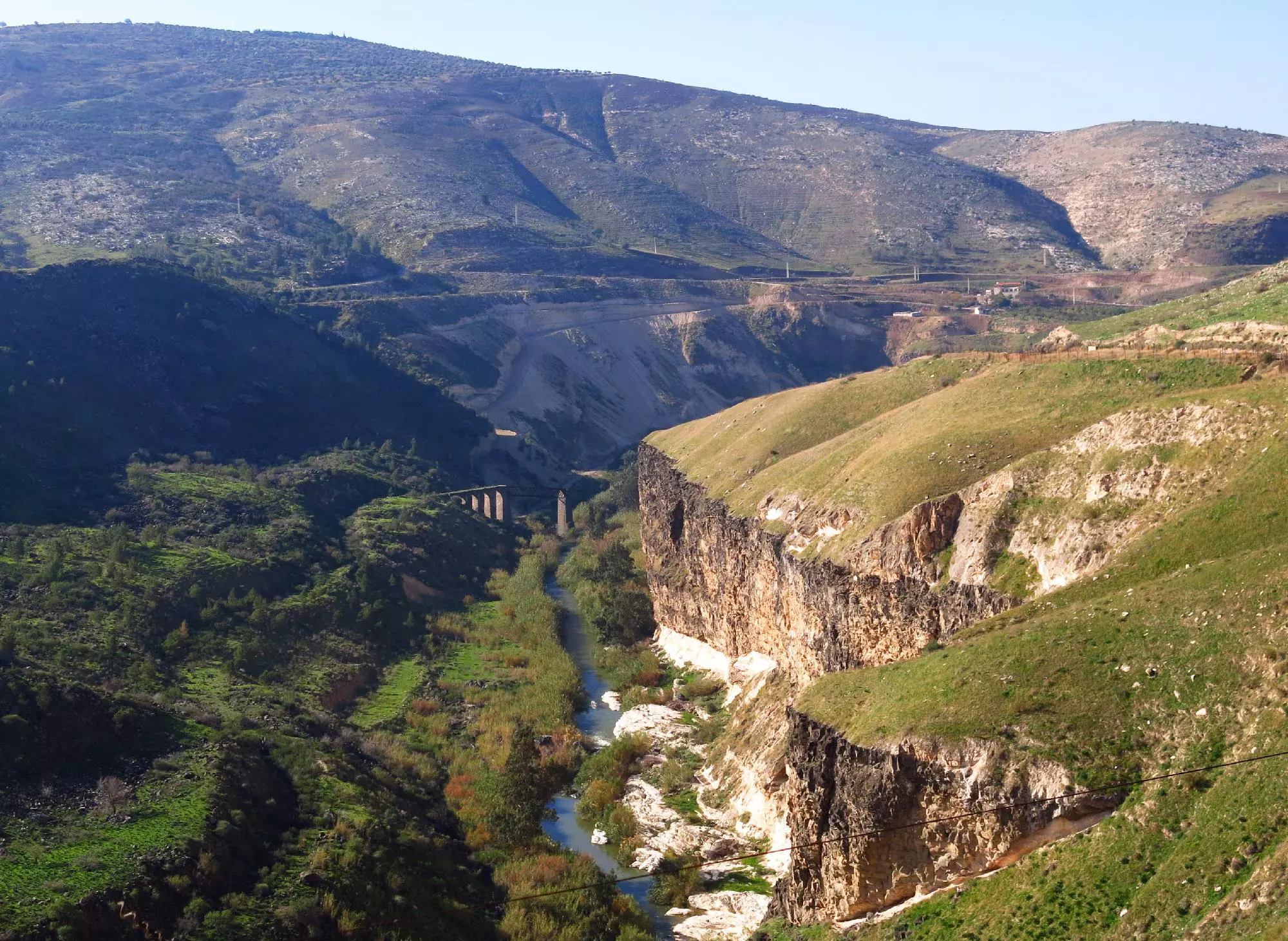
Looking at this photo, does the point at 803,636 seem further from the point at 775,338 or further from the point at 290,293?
the point at 775,338

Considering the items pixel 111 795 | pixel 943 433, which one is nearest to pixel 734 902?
pixel 943 433

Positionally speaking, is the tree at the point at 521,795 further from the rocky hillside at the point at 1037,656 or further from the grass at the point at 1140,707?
the grass at the point at 1140,707

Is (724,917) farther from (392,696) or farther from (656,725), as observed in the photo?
(392,696)

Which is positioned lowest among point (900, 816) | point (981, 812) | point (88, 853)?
point (88, 853)

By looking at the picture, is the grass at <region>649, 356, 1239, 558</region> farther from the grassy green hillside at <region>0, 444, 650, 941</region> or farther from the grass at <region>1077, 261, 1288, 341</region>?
the grassy green hillside at <region>0, 444, 650, 941</region>

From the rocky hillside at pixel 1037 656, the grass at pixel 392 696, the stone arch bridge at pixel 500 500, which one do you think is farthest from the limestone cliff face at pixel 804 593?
the stone arch bridge at pixel 500 500

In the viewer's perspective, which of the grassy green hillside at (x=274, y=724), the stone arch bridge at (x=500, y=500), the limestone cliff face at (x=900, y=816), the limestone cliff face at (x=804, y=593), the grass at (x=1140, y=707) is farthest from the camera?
the stone arch bridge at (x=500, y=500)
